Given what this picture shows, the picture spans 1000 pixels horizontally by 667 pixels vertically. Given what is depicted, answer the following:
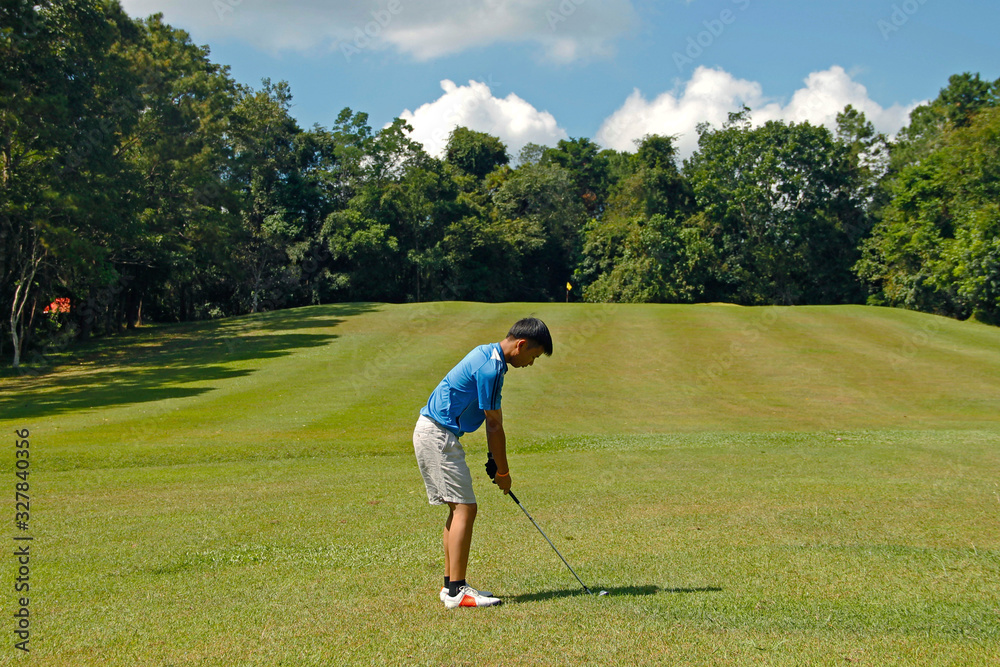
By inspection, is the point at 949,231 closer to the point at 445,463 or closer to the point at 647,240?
the point at 647,240

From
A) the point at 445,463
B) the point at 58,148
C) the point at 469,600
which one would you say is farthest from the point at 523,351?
the point at 58,148

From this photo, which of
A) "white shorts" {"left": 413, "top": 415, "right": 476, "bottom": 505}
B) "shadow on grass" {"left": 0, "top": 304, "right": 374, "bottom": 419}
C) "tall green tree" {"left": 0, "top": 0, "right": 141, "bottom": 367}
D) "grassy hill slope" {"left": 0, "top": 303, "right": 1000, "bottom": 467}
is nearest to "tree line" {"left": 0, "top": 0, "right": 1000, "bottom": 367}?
"tall green tree" {"left": 0, "top": 0, "right": 141, "bottom": 367}

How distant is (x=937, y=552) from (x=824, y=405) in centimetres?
1637

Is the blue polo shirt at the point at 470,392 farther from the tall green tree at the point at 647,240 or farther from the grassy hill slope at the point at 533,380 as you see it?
the tall green tree at the point at 647,240

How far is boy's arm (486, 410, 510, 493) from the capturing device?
210 inches

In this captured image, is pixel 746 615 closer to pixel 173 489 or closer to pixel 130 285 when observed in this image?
pixel 173 489

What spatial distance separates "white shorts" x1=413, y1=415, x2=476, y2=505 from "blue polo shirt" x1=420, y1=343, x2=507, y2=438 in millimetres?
80

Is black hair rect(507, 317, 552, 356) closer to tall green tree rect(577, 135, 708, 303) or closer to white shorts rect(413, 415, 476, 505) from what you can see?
white shorts rect(413, 415, 476, 505)

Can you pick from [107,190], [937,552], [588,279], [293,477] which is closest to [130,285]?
[107,190]

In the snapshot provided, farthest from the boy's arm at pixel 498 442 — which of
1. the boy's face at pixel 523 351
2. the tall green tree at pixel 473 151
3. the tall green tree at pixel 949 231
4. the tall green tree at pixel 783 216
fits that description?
the tall green tree at pixel 473 151

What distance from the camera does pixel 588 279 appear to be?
66.3 metres

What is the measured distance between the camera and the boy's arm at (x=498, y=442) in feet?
17.5

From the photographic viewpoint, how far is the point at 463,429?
554cm

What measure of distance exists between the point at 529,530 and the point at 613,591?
2.19 m
